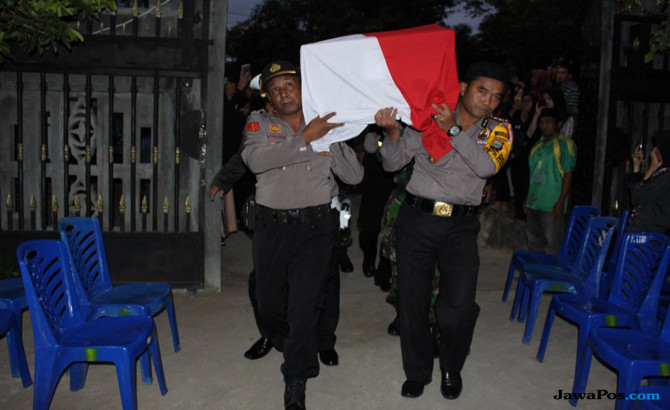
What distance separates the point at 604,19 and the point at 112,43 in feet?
16.0

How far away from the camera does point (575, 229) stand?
16.6ft

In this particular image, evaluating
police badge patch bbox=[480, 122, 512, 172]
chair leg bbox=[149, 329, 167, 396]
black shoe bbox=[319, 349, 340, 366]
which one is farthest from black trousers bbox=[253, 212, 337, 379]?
police badge patch bbox=[480, 122, 512, 172]

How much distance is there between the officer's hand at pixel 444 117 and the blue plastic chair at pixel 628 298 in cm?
159

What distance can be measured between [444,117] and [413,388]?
1689 millimetres

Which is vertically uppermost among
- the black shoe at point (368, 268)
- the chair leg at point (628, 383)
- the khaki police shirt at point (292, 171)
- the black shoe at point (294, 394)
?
the khaki police shirt at point (292, 171)

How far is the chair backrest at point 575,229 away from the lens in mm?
4953

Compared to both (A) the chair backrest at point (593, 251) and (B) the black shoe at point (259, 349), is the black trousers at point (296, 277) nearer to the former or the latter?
(B) the black shoe at point (259, 349)

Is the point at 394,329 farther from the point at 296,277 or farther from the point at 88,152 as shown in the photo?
the point at 88,152

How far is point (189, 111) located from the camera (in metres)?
5.42

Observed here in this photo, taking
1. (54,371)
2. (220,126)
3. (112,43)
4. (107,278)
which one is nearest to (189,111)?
(220,126)

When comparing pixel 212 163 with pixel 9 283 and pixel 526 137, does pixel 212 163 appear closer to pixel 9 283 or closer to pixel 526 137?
pixel 9 283

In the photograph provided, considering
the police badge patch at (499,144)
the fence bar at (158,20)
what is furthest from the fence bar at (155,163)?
the police badge patch at (499,144)

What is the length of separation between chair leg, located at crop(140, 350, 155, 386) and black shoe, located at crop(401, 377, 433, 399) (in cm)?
161

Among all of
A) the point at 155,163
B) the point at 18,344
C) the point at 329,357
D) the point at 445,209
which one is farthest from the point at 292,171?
the point at 155,163
